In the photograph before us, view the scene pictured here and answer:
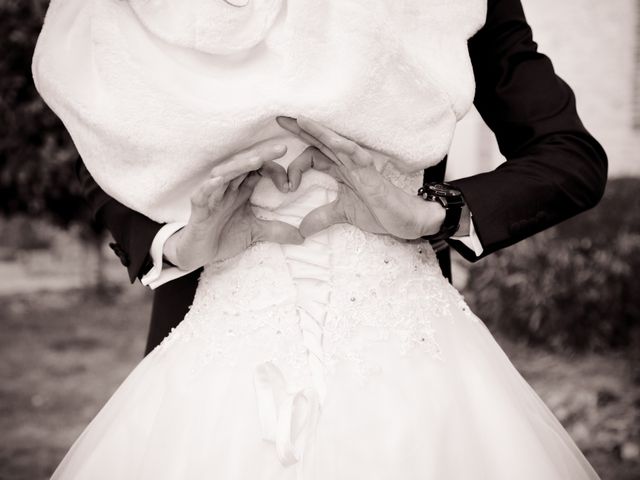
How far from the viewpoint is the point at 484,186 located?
1452 mm

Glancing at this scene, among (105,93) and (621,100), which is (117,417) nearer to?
(105,93)

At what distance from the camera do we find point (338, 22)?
132cm

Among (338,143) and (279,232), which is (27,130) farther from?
(338,143)

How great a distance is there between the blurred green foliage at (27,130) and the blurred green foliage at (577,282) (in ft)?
12.0

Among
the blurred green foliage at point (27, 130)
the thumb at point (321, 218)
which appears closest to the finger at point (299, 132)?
the thumb at point (321, 218)

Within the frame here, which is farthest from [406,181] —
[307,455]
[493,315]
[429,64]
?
[493,315]

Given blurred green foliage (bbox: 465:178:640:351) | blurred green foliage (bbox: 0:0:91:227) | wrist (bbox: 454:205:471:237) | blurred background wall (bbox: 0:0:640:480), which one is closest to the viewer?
wrist (bbox: 454:205:471:237)

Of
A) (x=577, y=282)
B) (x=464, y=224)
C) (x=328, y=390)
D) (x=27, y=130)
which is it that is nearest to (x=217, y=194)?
(x=328, y=390)

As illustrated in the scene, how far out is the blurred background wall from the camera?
4.99 metres

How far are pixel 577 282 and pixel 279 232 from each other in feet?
14.4

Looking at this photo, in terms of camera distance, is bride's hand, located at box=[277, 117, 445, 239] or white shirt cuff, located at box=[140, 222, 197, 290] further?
white shirt cuff, located at box=[140, 222, 197, 290]

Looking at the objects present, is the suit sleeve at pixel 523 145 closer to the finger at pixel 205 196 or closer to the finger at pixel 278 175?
the finger at pixel 278 175

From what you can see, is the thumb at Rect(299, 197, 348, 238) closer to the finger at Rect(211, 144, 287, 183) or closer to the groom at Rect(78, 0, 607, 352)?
the groom at Rect(78, 0, 607, 352)

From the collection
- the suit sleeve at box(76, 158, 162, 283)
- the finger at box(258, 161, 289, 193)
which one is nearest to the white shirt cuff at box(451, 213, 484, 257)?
the finger at box(258, 161, 289, 193)
